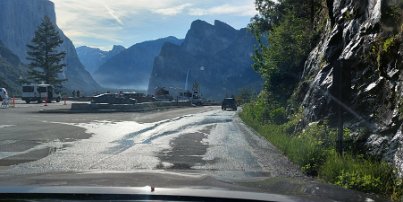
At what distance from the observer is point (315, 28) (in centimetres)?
2770

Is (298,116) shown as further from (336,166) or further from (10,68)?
(10,68)

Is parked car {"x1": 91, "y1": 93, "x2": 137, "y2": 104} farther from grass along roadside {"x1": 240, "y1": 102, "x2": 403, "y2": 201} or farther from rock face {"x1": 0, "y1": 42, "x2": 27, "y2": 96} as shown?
rock face {"x1": 0, "y1": 42, "x2": 27, "y2": 96}

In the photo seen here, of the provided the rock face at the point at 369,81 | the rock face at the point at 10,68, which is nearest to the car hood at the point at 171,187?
the rock face at the point at 369,81

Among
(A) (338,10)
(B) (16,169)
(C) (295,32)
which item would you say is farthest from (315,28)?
(B) (16,169)

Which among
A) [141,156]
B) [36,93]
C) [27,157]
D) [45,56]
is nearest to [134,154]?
[141,156]

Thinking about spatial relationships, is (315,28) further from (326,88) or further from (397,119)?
(397,119)

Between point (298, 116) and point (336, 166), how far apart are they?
1065 cm

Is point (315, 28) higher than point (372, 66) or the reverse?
higher

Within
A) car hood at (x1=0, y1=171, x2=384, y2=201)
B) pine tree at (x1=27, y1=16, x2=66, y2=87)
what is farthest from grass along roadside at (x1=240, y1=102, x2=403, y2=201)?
pine tree at (x1=27, y1=16, x2=66, y2=87)

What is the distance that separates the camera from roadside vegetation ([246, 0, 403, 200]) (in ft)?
28.3

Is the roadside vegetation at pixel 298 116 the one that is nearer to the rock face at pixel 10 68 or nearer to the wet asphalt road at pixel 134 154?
the wet asphalt road at pixel 134 154

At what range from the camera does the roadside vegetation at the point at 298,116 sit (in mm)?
8633

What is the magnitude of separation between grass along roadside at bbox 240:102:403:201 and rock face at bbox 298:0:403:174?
33cm

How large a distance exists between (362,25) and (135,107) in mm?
33433
